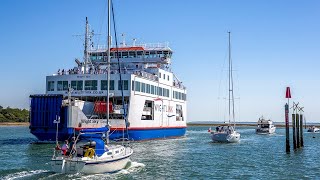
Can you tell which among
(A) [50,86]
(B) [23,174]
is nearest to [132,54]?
(A) [50,86]

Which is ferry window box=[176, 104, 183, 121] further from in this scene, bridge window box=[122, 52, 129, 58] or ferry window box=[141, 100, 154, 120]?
ferry window box=[141, 100, 154, 120]

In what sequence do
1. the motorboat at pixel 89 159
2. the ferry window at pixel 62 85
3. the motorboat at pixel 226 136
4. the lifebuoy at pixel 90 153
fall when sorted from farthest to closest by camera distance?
1. the motorboat at pixel 226 136
2. the ferry window at pixel 62 85
3. the lifebuoy at pixel 90 153
4. the motorboat at pixel 89 159

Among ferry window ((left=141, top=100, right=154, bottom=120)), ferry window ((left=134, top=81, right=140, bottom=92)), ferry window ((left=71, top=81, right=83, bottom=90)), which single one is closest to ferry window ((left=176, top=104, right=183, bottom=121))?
ferry window ((left=141, top=100, right=154, bottom=120))

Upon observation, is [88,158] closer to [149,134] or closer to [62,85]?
[62,85]

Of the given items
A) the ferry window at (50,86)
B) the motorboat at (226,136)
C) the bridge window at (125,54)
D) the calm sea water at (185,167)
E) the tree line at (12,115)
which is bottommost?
the calm sea water at (185,167)

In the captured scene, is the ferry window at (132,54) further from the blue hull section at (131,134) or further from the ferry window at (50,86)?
the ferry window at (50,86)

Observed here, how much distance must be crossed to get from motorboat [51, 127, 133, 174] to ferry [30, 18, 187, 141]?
11291mm

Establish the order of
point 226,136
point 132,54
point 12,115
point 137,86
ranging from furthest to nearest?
point 12,115 < point 132,54 < point 226,136 < point 137,86

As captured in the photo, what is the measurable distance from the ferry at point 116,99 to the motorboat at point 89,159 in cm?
1129

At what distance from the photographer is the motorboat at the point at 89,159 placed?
74.2ft

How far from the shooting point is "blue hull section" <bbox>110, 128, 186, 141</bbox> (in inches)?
1810

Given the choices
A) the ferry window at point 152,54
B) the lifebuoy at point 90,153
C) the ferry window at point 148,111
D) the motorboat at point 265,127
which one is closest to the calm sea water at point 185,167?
the lifebuoy at point 90,153

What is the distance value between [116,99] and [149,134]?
6.07 m

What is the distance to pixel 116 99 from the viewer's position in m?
50.9
